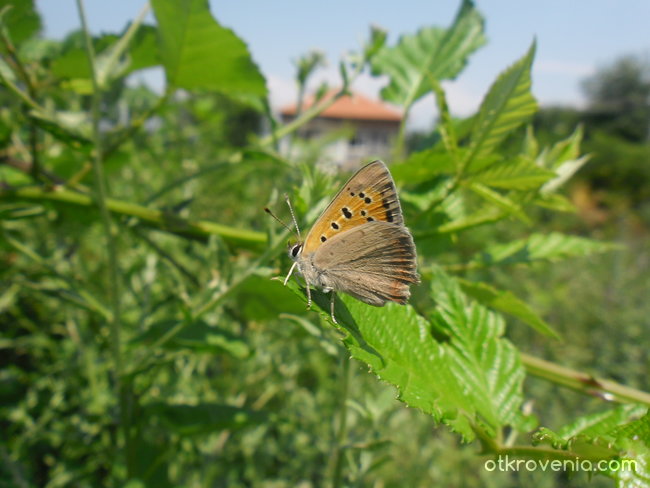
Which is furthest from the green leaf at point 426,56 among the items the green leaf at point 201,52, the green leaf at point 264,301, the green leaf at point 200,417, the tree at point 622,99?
the tree at point 622,99

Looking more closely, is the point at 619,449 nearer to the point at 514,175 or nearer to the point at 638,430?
the point at 638,430

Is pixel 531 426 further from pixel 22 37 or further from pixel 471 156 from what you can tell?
pixel 22 37

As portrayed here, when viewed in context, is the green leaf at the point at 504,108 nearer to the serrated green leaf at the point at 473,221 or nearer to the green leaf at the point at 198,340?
the serrated green leaf at the point at 473,221

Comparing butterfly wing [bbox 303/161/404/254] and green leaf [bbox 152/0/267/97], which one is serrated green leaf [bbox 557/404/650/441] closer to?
butterfly wing [bbox 303/161/404/254]

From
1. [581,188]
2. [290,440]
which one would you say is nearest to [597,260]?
[290,440]

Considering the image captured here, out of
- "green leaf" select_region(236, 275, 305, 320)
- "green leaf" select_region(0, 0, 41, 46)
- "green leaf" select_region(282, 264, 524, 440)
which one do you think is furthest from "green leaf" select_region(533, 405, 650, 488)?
"green leaf" select_region(0, 0, 41, 46)

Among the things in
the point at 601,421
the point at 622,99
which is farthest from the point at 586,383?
the point at 622,99
